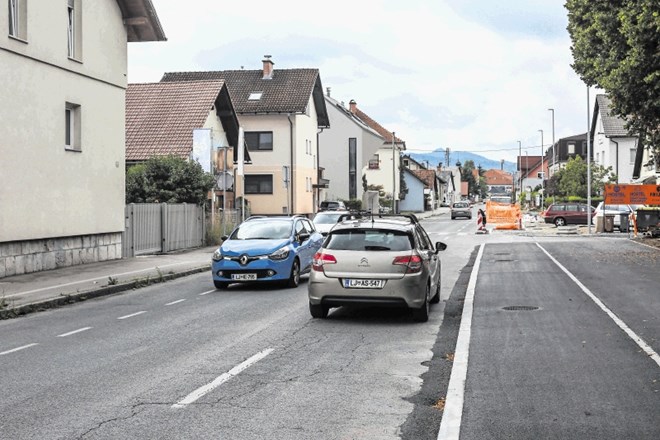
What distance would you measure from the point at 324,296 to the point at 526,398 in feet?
16.5

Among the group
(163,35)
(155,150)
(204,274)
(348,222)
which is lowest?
(204,274)

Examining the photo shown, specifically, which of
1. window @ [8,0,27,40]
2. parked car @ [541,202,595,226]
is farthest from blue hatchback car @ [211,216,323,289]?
parked car @ [541,202,595,226]

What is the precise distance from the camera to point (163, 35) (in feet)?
81.6

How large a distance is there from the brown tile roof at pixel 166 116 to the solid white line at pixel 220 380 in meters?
26.9

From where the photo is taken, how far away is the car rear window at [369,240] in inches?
456

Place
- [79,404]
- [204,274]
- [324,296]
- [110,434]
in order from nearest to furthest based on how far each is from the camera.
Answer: [110,434] → [79,404] → [324,296] → [204,274]

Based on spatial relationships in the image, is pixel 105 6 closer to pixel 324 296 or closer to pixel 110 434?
pixel 324 296

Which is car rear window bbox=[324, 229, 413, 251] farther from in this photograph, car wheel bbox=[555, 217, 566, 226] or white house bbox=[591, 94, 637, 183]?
white house bbox=[591, 94, 637, 183]

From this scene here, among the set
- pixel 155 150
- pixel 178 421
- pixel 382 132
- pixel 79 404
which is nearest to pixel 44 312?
pixel 79 404

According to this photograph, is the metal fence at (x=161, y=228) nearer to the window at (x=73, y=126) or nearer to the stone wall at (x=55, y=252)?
the stone wall at (x=55, y=252)

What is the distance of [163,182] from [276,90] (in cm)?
2562

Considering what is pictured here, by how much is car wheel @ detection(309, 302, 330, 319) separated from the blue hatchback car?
4.34m

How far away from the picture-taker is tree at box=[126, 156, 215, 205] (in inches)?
1142

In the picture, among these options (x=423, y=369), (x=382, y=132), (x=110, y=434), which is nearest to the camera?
(x=110, y=434)
